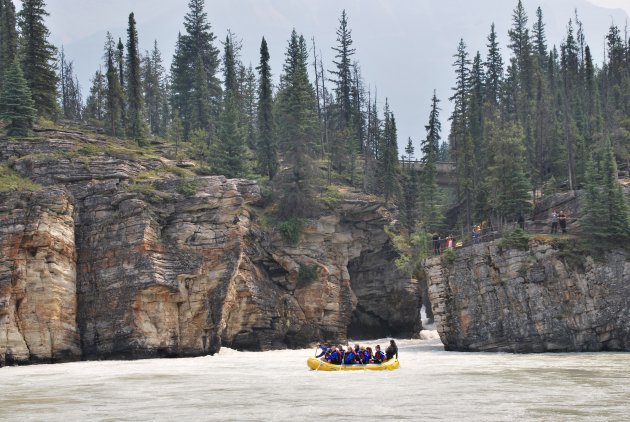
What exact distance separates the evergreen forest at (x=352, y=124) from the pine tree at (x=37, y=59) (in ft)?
0.38

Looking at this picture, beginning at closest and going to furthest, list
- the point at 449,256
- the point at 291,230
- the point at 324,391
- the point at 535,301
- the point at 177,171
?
1. the point at 324,391
2. the point at 535,301
3. the point at 449,256
4. the point at 291,230
5. the point at 177,171

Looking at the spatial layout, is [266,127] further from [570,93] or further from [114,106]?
[570,93]

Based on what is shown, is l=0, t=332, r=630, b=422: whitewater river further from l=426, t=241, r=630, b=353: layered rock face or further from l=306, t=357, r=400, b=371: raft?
l=426, t=241, r=630, b=353: layered rock face

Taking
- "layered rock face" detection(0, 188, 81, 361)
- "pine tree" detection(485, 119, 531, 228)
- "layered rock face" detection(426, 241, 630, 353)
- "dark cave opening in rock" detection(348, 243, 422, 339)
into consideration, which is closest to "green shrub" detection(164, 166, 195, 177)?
"layered rock face" detection(0, 188, 81, 361)

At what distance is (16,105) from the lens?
2354 inches

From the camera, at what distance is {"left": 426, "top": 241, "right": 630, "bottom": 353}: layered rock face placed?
47.7 meters

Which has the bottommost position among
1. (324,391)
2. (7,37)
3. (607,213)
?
(324,391)

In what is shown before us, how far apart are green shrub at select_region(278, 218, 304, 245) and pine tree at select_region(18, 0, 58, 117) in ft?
77.8

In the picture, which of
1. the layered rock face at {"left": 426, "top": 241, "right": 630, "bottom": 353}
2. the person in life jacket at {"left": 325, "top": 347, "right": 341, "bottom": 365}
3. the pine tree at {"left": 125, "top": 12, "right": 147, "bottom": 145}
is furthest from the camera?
the pine tree at {"left": 125, "top": 12, "right": 147, "bottom": 145}

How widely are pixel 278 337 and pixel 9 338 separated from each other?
19.2 meters

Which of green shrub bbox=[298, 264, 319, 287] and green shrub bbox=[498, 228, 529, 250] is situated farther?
green shrub bbox=[298, 264, 319, 287]

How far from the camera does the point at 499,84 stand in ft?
310

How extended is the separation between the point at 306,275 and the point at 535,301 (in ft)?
57.6

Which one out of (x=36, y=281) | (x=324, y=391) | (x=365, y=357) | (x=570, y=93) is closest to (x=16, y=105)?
(x=36, y=281)
